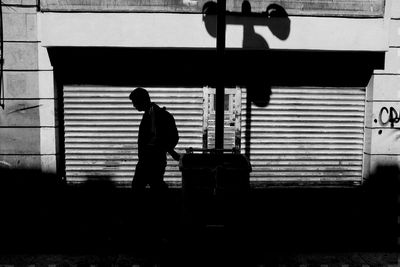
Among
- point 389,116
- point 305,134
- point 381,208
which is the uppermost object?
point 389,116

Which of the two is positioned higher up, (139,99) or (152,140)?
(139,99)

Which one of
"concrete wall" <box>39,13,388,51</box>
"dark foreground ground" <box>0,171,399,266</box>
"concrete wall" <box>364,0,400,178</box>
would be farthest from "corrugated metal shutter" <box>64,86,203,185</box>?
"concrete wall" <box>364,0,400,178</box>

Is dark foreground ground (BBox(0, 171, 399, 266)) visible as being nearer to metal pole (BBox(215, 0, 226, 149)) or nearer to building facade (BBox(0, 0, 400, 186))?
building facade (BBox(0, 0, 400, 186))

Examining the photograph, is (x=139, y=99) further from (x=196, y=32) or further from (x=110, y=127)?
(x=110, y=127)

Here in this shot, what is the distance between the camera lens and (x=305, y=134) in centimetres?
809

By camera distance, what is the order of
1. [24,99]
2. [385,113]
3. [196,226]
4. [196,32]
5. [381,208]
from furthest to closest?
[385,113] → [24,99] → [381,208] → [196,32] → [196,226]

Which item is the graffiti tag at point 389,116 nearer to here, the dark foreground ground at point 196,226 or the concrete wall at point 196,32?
the dark foreground ground at point 196,226

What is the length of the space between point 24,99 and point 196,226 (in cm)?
454

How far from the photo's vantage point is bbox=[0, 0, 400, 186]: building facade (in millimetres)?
7289

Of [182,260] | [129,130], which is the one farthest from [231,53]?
[182,260]

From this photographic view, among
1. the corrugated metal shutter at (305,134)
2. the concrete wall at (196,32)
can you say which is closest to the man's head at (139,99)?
the concrete wall at (196,32)

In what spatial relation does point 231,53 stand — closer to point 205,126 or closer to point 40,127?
point 205,126

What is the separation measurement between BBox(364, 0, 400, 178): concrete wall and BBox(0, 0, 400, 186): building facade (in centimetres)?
2

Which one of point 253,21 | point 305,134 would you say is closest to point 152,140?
point 253,21
